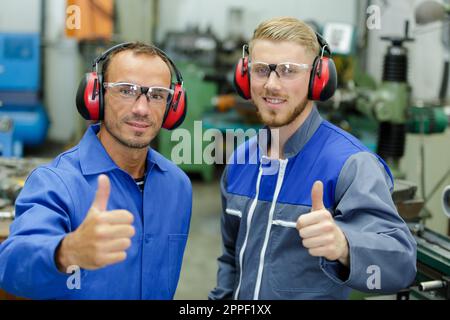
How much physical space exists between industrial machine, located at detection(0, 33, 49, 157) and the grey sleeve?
363cm

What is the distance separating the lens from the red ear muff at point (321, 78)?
1284 millimetres

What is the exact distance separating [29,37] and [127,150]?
394cm

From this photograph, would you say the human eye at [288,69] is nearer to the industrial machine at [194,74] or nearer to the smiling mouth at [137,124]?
the smiling mouth at [137,124]

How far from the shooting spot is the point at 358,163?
1.17 m

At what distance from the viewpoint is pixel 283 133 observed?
1308 millimetres

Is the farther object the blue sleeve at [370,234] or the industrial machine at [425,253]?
the industrial machine at [425,253]

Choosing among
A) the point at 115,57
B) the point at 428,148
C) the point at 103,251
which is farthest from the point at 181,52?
the point at 103,251

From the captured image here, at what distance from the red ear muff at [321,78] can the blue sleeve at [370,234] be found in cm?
20

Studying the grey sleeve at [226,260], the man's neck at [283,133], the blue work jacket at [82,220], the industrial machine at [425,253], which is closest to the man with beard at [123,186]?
the blue work jacket at [82,220]

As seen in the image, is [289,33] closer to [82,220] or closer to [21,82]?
[82,220]

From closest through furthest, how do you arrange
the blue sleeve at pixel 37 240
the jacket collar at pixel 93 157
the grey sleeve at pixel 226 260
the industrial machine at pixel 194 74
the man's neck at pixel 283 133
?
the blue sleeve at pixel 37 240
the jacket collar at pixel 93 157
the man's neck at pixel 283 133
the grey sleeve at pixel 226 260
the industrial machine at pixel 194 74

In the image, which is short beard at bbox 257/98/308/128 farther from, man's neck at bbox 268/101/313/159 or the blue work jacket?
the blue work jacket

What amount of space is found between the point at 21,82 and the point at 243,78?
149 inches

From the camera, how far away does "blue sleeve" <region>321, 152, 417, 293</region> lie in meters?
1.04
